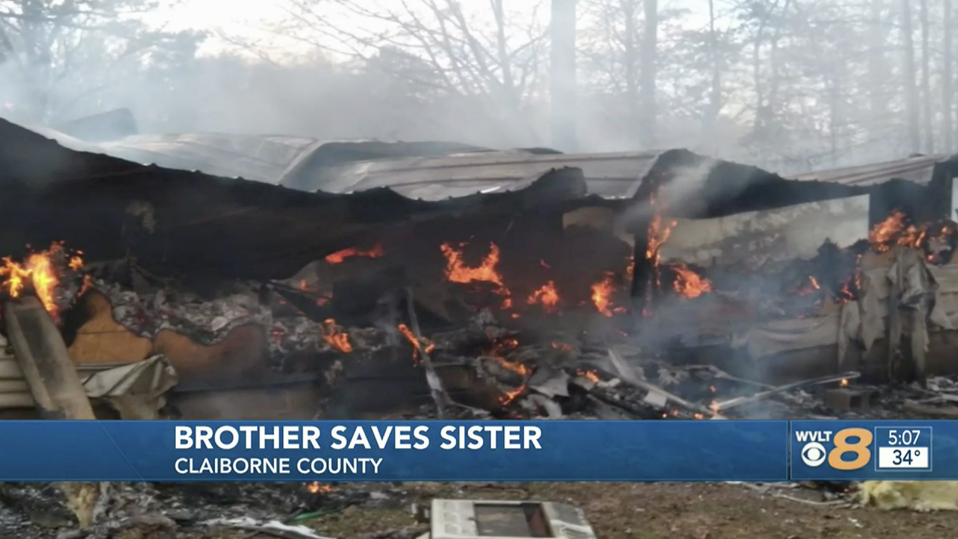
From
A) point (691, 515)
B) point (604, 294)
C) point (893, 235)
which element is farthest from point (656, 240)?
point (691, 515)

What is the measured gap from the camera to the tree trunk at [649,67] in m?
3.92

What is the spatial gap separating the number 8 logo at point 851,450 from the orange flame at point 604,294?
3.45 ft

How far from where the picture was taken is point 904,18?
3.78 m

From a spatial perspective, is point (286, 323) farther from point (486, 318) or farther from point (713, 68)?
point (713, 68)

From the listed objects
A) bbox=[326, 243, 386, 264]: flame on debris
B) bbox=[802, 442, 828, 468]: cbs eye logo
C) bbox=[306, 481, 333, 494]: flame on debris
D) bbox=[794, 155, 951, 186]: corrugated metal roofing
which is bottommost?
bbox=[306, 481, 333, 494]: flame on debris

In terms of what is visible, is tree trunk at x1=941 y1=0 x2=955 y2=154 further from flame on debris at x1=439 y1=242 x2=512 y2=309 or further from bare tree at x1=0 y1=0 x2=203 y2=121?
bare tree at x1=0 y1=0 x2=203 y2=121

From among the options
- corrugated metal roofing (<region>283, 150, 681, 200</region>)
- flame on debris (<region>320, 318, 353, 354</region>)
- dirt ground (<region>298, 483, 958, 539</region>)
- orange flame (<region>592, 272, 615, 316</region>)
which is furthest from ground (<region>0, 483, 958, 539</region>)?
corrugated metal roofing (<region>283, 150, 681, 200</region>)

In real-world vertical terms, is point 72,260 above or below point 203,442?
above

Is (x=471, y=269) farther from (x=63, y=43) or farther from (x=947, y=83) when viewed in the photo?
(x=947, y=83)

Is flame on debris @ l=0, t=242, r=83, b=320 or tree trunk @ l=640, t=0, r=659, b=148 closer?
flame on debris @ l=0, t=242, r=83, b=320

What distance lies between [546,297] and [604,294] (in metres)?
0.23

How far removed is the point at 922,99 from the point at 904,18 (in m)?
0.34

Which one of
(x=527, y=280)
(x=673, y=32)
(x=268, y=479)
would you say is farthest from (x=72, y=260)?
(x=673, y=32)

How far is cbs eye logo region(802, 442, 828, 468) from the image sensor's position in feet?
12.1
